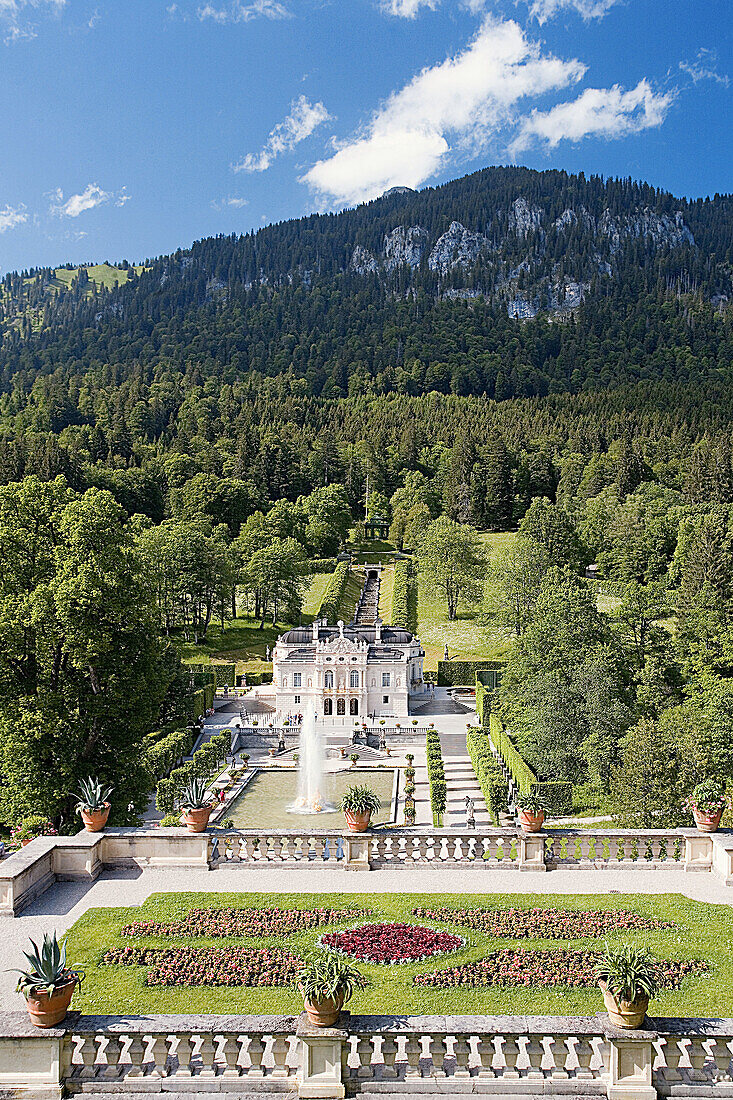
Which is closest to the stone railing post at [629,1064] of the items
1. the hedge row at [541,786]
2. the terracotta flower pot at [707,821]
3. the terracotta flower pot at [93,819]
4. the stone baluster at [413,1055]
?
the stone baluster at [413,1055]

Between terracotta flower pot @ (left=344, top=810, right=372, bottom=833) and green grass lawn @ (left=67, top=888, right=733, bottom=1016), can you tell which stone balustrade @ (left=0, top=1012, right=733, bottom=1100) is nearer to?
green grass lawn @ (left=67, top=888, right=733, bottom=1016)

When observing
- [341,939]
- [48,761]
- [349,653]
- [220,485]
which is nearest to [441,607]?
[349,653]

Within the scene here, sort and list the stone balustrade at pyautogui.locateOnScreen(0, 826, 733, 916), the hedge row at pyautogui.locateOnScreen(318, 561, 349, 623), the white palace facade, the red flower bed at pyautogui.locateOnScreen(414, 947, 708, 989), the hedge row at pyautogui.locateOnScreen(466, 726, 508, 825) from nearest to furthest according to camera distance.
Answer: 1. the red flower bed at pyautogui.locateOnScreen(414, 947, 708, 989)
2. the stone balustrade at pyautogui.locateOnScreen(0, 826, 733, 916)
3. the hedge row at pyautogui.locateOnScreen(466, 726, 508, 825)
4. the white palace facade
5. the hedge row at pyautogui.locateOnScreen(318, 561, 349, 623)

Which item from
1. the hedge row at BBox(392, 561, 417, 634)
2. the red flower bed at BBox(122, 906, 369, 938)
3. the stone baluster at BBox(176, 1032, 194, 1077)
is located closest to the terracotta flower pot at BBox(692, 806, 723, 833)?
the red flower bed at BBox(122, 906, 369, 938)

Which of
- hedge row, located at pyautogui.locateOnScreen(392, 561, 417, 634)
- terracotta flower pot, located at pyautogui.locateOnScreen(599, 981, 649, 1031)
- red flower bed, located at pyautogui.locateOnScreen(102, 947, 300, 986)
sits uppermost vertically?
terracotta flower pot, located at pyautogui.locateOnScreen(599, 981, 649, 1031)

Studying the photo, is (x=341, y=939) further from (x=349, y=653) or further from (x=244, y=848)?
(x=349, y=653)
